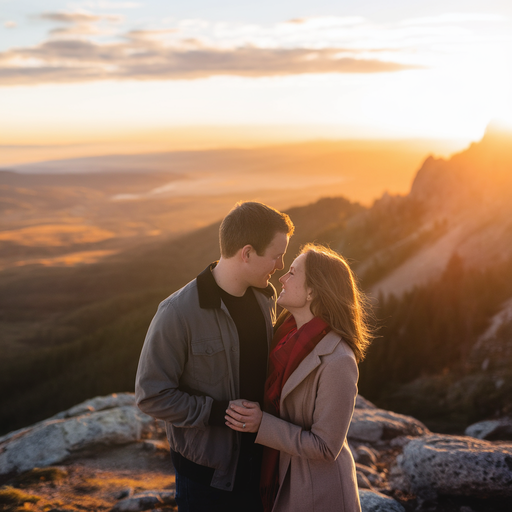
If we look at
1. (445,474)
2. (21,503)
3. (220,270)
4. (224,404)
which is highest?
(220,270)

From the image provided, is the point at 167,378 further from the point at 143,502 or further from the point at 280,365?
the point at 143,502

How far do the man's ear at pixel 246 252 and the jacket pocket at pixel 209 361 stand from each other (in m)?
0.57

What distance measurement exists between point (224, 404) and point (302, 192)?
7667 inches

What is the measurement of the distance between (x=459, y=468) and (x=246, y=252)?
13.4 feet

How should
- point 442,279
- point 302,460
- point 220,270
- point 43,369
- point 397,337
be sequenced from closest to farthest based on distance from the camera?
point 302,460 → point 220,270 → point 397,337 → point 442,279 → point 43,369

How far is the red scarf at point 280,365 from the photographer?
292cm

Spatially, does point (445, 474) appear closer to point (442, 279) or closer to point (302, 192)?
point (442, 279)

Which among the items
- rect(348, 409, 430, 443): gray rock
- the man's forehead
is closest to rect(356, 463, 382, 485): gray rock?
rect(348, 409, 430, 443): gray rock

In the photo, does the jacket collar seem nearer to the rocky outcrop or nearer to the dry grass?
the dry grass

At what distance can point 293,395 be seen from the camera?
296 centimetres

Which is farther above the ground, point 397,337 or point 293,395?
point 293,395

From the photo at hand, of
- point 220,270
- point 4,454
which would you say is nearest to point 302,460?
point 220,270

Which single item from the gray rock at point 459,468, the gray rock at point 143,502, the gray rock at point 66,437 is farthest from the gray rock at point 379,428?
the gray rock at point 66,437

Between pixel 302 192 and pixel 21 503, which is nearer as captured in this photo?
pixel 21 503
